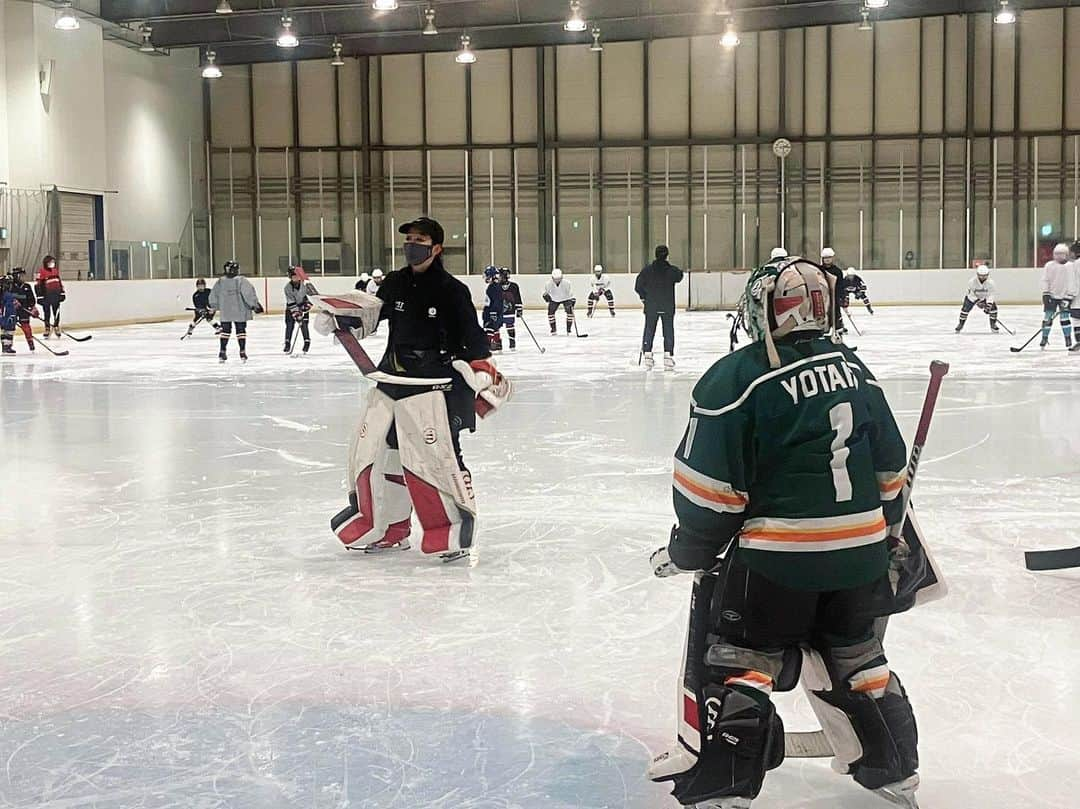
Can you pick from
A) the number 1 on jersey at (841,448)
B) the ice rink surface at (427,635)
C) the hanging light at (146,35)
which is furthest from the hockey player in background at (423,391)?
the hanging light at (146,35)

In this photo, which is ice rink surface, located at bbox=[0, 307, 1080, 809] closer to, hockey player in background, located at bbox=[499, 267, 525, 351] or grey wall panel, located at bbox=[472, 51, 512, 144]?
hockey player in background, located at bbox=[499, 267, 525, 351]

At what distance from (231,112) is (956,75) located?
17682 millimetres

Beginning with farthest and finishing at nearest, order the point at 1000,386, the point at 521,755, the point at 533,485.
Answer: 1. the point at 1000,386
2. the point at 533,485
3. the point at 521,755

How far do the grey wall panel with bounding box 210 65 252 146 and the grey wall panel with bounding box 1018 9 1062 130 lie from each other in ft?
61.9

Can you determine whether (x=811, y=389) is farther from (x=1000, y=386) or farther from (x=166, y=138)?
(x=166, y=138)

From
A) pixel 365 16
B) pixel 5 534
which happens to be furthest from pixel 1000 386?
pixel 365 16

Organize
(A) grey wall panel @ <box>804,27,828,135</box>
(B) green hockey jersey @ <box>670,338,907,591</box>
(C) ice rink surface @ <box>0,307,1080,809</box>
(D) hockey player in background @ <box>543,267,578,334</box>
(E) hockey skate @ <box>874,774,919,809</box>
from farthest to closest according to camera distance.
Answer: (A) grey wall panel @ <box>804,27,828,135</box>, (D) hockey player in background @ <box>543,267,578,334</box>, (C) ice rink surface @ <box>0,307,1080,809</box>, (E) hockey skate @ <box>874,774,919,809</box>, (B) green hockey jersey @ <box>670,338,907,591</box>

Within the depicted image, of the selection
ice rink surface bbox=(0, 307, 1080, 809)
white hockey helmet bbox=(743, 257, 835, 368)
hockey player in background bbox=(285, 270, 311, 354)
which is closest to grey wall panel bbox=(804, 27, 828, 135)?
hockey player in background bbox=(285, 270, 311, 354)

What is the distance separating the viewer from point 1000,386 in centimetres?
1214

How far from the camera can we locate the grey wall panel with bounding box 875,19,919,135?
1242 inches

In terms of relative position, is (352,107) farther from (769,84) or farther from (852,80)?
(852,80)

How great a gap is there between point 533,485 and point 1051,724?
396 cm

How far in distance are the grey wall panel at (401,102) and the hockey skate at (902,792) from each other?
31.1 m

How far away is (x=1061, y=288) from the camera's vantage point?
1600 centimetres
